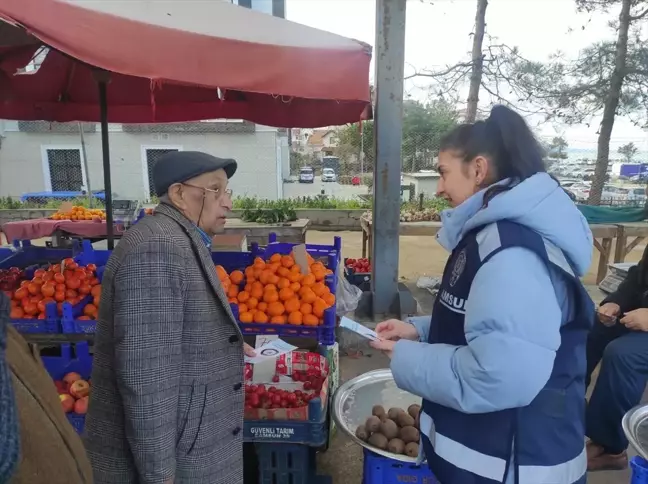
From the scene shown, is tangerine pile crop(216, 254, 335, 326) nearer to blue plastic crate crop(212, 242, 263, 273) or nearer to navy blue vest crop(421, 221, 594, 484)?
blue plastic crate crop(212, 242, 263, 273)

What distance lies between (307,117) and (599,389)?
3.03 m

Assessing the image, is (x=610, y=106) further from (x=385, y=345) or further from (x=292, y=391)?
(x=385, y=345)

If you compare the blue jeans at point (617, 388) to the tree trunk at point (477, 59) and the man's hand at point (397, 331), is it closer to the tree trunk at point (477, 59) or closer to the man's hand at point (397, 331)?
the man's hand at point (397, 331)

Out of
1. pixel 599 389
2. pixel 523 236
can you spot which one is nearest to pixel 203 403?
pixel 523 236

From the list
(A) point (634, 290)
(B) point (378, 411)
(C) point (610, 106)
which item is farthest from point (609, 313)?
(C) point (610, 106)

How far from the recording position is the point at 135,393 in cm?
129

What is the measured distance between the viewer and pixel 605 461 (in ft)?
9.05

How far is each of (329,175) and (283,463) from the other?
769 inches

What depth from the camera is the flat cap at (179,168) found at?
1547mm

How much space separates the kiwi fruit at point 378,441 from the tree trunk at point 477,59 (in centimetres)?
956

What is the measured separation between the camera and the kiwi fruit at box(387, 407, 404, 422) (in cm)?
239

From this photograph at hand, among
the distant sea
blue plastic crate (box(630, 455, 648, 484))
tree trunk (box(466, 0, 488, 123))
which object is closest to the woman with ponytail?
blue plastic crate (box(630, 455, 648, 484))

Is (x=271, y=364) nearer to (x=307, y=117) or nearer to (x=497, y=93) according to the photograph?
(x=307, y=117)

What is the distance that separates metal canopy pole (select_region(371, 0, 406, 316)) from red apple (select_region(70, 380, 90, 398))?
277 centimetres
